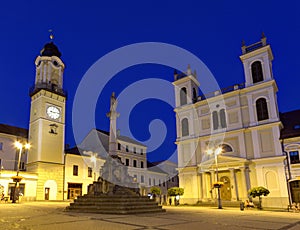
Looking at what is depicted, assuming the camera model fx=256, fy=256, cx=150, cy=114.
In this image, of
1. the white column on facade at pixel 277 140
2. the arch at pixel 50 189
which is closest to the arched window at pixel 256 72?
the white column on facade at pixel 277 140

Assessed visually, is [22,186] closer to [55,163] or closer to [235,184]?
[55,163]

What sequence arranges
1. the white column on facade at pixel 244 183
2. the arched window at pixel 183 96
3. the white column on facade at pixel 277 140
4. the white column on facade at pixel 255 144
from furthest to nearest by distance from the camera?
the arched window at pixel 183 96, the white column on facade at pixel 255 144, the white column on facade at pixel 244 183, the white column on facade at pixel 277 140

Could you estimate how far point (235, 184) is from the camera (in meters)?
30.1

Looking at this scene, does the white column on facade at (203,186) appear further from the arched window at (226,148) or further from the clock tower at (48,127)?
the clock tower at (48,127)

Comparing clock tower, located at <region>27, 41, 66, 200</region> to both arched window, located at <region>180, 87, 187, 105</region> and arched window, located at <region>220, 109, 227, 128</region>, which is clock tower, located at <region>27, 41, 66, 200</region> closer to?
arched window, located at <region>180, 87, 187, 105</region>

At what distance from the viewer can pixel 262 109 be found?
3127cm

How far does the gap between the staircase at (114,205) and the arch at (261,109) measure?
19936 mm

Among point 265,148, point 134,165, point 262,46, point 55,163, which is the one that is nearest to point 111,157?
point 265,148

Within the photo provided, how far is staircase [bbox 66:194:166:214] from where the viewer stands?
1463 cm

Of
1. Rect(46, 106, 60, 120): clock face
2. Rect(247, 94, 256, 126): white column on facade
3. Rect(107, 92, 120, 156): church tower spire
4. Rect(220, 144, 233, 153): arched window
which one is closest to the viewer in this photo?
Rect(107, 92, 120, 156): church tower spire

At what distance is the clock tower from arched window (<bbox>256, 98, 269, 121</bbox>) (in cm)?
2894

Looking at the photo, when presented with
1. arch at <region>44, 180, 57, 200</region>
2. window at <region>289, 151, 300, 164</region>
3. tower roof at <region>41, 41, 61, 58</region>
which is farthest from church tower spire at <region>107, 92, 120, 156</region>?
tower roof at <region>41, 41, 61, 58</region>

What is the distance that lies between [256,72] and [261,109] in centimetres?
500

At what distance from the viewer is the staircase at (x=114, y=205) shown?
14626 millimetres
